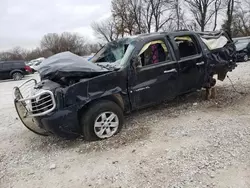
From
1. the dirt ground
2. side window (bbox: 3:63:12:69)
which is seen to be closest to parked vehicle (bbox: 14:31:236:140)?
the dirt ground

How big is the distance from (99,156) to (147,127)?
1238 mm

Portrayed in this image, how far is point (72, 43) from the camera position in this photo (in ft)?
215

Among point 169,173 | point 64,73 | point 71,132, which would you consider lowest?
point 169,173

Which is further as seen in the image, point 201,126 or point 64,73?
point 201,126

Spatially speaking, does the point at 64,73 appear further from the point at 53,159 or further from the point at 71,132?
the point at 53,159

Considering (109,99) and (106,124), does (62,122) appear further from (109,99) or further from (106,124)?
(109,99)

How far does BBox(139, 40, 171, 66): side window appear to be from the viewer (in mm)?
4840

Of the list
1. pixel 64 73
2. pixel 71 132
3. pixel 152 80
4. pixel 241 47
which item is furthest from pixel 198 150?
pixel 241 47

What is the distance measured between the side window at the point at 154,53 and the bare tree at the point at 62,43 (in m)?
58.9

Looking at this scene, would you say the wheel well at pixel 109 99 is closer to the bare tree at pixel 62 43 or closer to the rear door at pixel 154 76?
the rear door at pixel 154 76

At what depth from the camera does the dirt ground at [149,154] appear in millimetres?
3117

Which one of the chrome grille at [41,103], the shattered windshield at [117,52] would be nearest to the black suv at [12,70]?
the shattered windshield at [117,52]

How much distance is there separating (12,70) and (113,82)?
692 inches

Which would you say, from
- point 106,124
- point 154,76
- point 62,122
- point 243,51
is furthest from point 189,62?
point 243,51
